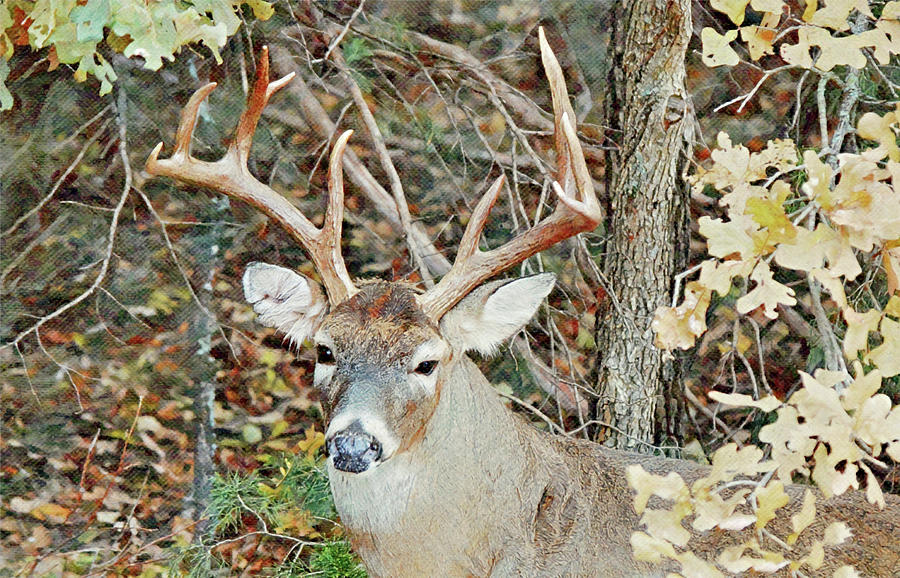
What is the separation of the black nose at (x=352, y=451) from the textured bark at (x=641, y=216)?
190cm

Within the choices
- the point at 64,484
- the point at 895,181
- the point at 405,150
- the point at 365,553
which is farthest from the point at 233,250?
the point at 895,181

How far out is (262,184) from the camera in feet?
12.3

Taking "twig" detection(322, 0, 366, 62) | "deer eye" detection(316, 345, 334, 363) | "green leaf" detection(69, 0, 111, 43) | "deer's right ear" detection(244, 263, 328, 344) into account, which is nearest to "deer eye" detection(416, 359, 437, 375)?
"deer eye" detection(316, 345, 334, 363)

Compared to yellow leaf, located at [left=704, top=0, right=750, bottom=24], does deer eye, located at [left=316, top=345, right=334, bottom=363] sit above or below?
below

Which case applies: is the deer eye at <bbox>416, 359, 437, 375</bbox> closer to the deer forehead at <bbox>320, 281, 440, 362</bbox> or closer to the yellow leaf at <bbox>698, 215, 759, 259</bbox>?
the deer forehead at <bbox>320, 281, 440, 362</bbox>

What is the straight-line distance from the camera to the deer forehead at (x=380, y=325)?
3341mm

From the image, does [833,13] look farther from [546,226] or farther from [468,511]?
[468,511]

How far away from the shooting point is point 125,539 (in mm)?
5906

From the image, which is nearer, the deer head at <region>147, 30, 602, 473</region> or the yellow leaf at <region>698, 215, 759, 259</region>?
the yellow leaf at <region>698, 215, 759, 259</region>

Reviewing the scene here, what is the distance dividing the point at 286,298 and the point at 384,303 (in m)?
0.45

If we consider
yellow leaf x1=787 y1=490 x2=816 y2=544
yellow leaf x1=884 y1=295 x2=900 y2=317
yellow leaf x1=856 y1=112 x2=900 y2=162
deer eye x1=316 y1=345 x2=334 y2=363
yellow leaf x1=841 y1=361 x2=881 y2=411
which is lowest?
deer eye x1=316 y1=345 x2=334 y2=363

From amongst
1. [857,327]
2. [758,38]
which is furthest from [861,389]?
[758,38]

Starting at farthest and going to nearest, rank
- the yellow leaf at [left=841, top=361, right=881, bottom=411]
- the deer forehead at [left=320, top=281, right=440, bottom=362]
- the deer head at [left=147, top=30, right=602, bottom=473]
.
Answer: the deer forehead at [left=320, top=281, right=440, bottom=362] < the deer head at [left=147, top=30, right=602, bottom=473] < the yellow leaf at [left=841, top=361, right=881, bottom=411]

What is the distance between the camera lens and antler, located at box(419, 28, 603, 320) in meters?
3.49
